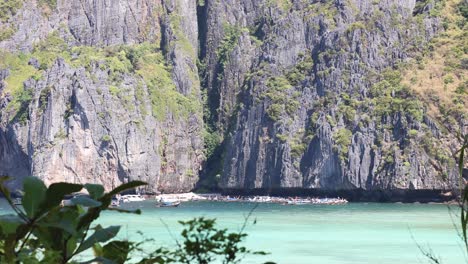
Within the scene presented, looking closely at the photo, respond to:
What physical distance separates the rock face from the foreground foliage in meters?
83.1

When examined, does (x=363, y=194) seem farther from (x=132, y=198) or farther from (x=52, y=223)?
(x=52, y=223)

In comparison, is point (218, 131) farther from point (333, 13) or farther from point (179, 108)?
point (333, 13)

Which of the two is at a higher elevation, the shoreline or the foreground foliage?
the shoreline

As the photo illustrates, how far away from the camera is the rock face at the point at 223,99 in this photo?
315ft

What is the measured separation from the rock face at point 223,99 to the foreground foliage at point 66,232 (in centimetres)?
8313

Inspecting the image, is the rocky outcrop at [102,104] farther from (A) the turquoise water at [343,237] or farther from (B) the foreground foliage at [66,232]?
(B) the foreground foliage at [66,232]

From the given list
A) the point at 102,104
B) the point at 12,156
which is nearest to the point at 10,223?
the point at 102,104

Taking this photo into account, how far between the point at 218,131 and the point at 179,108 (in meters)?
5.54

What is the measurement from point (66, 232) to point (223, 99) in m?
111

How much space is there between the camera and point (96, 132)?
100 meters

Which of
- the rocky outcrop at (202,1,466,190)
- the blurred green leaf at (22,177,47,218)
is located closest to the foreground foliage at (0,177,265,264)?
the blurred green leaf at (22,177,47,218)

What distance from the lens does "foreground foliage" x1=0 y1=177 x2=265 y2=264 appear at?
136 inches

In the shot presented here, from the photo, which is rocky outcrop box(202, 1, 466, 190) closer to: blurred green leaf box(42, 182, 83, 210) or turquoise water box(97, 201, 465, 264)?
turquoise water box(97, 201, 465, 264)

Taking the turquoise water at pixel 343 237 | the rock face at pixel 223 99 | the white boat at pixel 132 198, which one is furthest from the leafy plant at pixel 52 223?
the white boat at pixel 132 198
